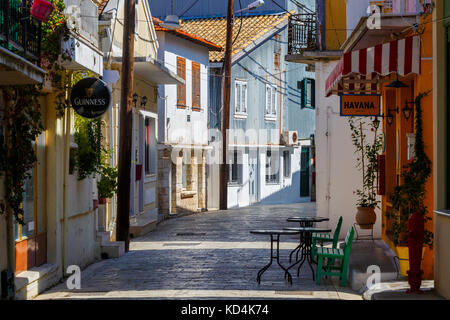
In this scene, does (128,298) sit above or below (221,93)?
below

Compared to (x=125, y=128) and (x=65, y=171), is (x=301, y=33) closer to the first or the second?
(x=125, y=128)

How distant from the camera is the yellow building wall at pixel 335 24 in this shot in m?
20.3

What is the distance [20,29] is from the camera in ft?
34.6

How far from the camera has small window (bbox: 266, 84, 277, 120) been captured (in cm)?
3616

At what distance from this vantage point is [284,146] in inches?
1459

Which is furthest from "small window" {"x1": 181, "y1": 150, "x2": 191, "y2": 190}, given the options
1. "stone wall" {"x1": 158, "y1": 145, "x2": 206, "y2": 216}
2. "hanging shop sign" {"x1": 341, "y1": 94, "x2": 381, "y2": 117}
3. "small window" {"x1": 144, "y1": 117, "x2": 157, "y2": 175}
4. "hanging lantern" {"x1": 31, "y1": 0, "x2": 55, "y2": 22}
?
"hanging lantern" {"x1": 31, "y1": 0, "x2": 55, "y2": 22}

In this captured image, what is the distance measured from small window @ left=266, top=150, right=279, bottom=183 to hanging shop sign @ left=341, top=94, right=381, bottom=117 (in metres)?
22.4

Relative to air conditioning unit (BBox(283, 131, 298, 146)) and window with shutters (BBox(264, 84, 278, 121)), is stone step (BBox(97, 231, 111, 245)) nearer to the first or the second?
window with shutters (BBox(264, 84, 278, 121))

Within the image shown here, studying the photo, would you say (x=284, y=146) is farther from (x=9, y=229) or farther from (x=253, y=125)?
(x=9, y=229)

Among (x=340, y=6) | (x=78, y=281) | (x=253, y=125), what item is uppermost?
(x=340, y=6)
